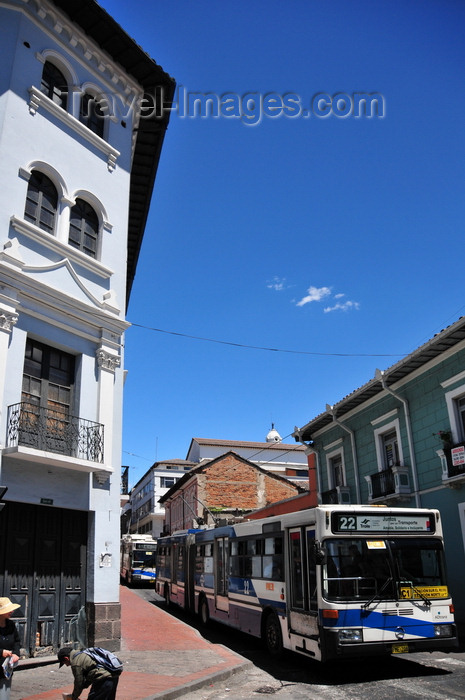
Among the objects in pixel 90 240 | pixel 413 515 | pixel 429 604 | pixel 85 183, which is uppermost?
pixel 85 183

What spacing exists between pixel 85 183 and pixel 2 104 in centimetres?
238

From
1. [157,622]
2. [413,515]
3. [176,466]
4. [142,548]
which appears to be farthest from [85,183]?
[176,466]

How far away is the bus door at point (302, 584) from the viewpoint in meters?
9.40

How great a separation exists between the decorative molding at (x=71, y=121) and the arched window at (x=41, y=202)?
5.06ft

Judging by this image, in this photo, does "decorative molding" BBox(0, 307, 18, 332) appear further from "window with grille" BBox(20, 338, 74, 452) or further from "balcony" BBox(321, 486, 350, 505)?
"balcony" BBox(321, 486, 350, 505)

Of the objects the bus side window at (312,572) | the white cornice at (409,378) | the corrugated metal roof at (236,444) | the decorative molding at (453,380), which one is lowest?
the bus side window at (312,572)

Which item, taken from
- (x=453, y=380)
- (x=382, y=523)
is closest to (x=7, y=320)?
(x=382, y=523)

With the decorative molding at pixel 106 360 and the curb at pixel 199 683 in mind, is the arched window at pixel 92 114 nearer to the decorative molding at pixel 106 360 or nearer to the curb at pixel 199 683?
the decorative molding at pixel 106 360

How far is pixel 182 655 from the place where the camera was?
11.2 m

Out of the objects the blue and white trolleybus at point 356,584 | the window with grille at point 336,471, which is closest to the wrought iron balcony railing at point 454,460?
the blue and white trolleybus at point 356,584

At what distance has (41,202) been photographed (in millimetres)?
12289

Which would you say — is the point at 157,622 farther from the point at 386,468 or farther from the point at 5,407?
the point at 5,407

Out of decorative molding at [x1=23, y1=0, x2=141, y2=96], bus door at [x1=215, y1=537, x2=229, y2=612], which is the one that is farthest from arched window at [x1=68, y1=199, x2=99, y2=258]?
bus door at [x1=215, y1=537, x2=229, y2=612]

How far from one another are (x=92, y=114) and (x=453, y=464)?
42.1 feet
